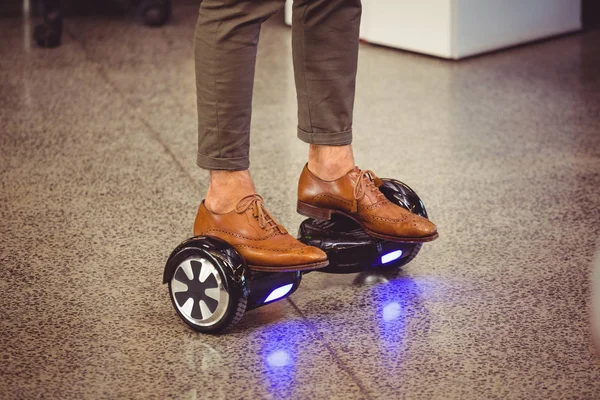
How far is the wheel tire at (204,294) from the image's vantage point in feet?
4.42

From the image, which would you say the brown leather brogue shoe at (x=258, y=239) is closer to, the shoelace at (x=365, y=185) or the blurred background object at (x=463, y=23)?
the shoelace at (x=365, y=185)

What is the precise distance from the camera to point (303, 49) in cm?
148

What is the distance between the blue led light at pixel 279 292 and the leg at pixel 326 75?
204mm

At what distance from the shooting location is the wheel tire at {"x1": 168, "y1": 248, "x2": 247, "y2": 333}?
135 centimetres

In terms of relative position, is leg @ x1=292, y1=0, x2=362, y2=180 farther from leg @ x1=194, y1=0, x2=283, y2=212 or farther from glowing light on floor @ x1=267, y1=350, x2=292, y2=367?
glowing light on floor @ x1=267, y1=350, x2=292, y2=367

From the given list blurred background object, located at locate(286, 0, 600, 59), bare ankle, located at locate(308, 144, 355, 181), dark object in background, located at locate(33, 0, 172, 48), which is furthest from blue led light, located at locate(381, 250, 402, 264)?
dark object in background, located at locate(33, 0, 172, 48)

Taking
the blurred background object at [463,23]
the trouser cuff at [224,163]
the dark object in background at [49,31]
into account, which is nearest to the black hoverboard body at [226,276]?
the trouser cuff at [224,163]

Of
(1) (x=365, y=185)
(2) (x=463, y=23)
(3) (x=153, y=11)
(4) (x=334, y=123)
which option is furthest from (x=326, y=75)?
(3) (x=153, y=11)

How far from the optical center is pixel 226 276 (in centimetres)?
134

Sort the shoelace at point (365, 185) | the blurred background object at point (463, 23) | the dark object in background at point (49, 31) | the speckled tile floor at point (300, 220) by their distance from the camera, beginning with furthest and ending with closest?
the dark object in background at point (49, 31), the blurred background object at point (463, 23), the shoelace at point (365, 185), the speckled tile floor at point (300, 220)

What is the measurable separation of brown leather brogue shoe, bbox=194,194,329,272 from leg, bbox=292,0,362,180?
0.53 ft

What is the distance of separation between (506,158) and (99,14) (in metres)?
2.32

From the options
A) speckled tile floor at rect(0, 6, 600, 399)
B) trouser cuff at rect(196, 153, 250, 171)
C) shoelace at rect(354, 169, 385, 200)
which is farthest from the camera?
shoelace at rect(354, 169, 385, 200)

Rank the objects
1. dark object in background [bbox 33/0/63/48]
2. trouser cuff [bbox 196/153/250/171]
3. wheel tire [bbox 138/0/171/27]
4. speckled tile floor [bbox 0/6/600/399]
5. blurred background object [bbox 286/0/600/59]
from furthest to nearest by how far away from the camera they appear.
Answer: wheel tire [bbox 138/0/171/27] → dark object in background [bbox 33/0/63/48] → blurred background object [bbox 286/0/600/59] → trouser cuff [bbox 196/153/250/171] → speckled tile floor [bbox 0/6/600/399]
